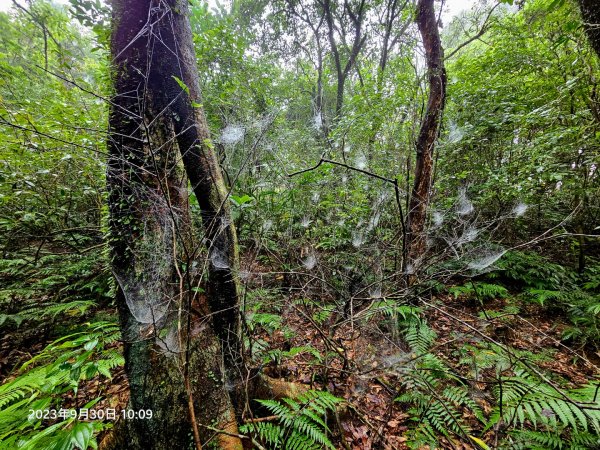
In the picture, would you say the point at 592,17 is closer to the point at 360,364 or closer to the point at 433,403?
the point at 433,403

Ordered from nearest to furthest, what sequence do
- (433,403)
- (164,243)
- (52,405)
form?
(164,243)
(52,405)
(433,403)

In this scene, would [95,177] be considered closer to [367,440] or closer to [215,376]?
[215,376]

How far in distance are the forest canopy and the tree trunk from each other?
0.02m

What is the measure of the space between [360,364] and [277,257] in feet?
5.28

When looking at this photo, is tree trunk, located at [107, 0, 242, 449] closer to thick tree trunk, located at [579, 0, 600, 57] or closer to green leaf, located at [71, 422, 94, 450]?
green leaf, located at [71, 422, 94, 450]

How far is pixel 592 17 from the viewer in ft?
7.09

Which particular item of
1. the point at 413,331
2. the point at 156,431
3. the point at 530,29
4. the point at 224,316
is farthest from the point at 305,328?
the point at 530,29

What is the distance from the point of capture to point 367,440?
210cm

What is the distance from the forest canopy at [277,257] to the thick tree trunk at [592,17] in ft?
0.07

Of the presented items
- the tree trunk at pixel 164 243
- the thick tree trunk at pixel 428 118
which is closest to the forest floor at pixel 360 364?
the tree trunk at pixel 164 243

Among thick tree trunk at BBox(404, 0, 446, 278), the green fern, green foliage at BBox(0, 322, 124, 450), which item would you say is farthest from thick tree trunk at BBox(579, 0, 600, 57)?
green foliage at BBox(0, 322, 124, 450)

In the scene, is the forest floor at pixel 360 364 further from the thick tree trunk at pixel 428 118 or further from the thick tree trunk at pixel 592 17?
the thick tree trunk at pixel 592 17

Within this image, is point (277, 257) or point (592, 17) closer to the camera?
point (592, 17)

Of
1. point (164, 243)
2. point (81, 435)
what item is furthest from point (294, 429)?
point (164, 243)
